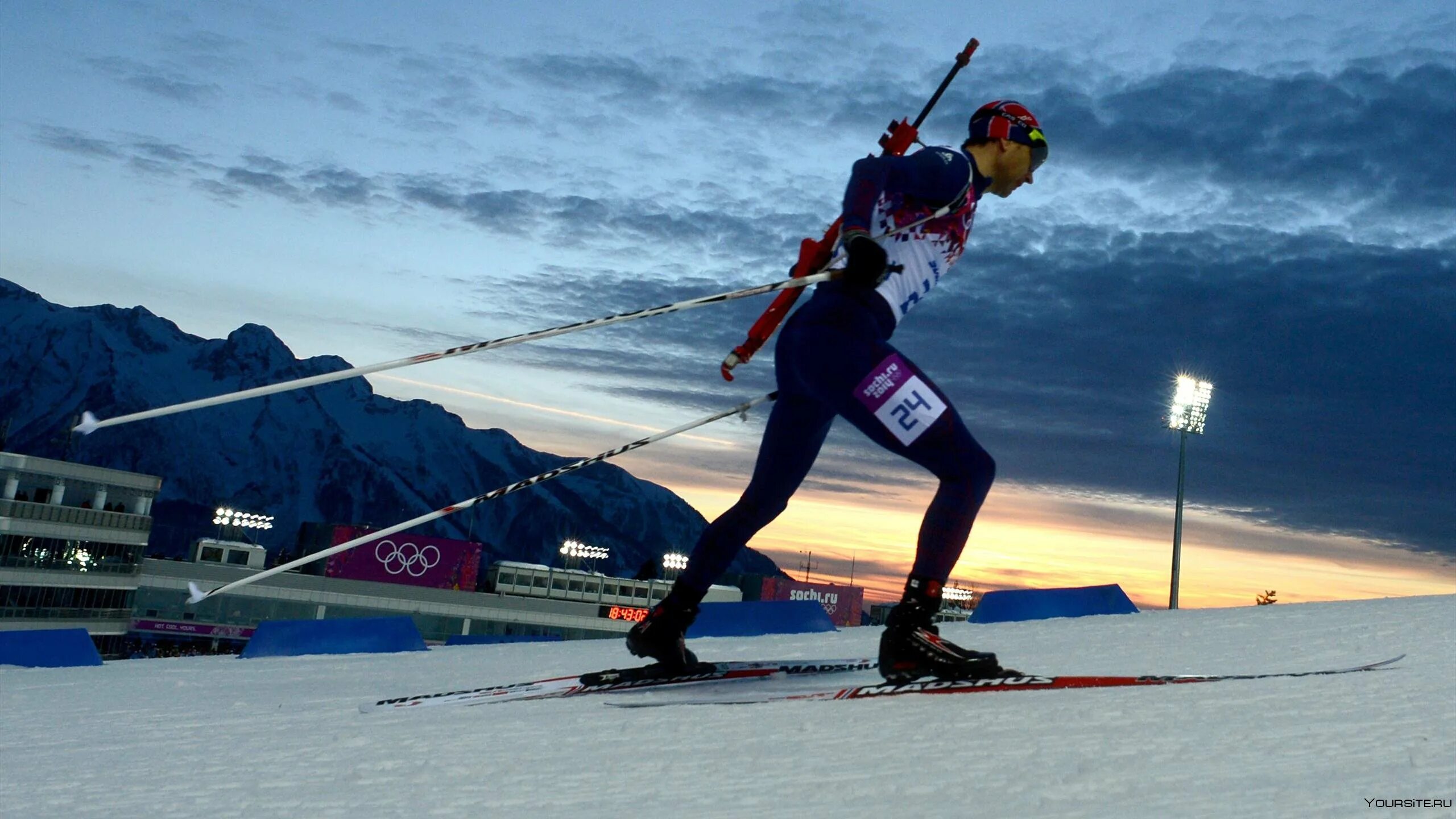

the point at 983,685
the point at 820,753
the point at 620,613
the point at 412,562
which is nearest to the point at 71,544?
the point at 412,562

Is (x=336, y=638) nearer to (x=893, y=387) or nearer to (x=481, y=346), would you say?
(x=481, y=346)

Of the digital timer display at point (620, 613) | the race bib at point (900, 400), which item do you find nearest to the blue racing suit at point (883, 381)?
the race bib at point (900, 400)

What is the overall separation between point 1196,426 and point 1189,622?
24.4m

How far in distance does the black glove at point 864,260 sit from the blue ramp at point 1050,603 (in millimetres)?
4701

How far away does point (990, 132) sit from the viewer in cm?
388

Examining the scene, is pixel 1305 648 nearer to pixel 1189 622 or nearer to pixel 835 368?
pixel 1189 622

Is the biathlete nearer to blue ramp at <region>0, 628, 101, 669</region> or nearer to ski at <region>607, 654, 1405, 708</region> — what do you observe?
ski at <region>607, 654, 1405, 708</region>

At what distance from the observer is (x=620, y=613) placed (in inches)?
2498

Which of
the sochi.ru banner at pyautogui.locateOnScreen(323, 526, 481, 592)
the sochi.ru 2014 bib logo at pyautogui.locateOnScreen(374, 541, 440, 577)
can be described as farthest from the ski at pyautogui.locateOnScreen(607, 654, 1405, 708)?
the sochi.ru 2014 bib logo at pyautogui.locateOnScreen(374, 541, 440, 577)

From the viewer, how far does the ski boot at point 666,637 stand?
3.95 meters

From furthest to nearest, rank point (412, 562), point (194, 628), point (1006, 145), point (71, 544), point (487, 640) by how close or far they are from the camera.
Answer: point (412, 562), point (194, 628), point (71, 544), point (487, 640), point (1006, 145)

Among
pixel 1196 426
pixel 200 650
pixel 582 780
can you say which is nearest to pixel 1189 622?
pixel 582 780

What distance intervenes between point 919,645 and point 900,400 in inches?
28.8

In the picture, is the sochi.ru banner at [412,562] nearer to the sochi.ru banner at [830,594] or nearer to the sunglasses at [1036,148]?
the sochi.ru banner at [830,594]
